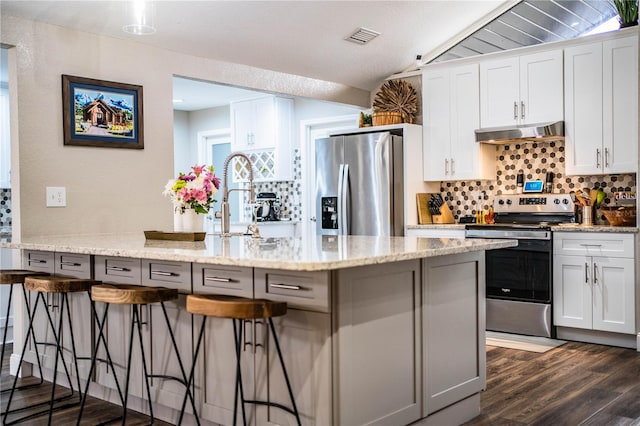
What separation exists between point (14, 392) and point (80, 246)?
1137 millimetres

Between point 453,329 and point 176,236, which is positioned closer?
point 453,329

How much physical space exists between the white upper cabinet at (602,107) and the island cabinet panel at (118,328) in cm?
341

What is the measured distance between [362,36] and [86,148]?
2.34m

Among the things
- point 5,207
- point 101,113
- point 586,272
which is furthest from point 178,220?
point 5,207

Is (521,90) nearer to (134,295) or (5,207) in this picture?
(134,295)

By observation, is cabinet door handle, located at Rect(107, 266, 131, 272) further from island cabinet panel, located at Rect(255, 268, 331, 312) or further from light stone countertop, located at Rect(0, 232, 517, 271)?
island cabinet panel, located at Rect(255, 268, 331, 312)


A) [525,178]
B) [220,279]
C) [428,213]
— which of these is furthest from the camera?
[428,213]

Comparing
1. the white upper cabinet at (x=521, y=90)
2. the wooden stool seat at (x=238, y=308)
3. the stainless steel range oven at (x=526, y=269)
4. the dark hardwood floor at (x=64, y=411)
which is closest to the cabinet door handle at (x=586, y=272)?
the stainless steel range oven at (x=526, y=269)

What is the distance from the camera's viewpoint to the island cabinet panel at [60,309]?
3512 millimetres

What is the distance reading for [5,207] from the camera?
19.6ft

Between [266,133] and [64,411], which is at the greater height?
[266,133]

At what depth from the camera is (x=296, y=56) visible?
16.9 feet

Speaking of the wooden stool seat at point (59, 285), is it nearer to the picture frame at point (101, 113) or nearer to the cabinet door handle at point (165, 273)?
the cabinet door handle at point (165, 273)

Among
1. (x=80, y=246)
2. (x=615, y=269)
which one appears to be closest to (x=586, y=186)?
(x=615, y=269)
